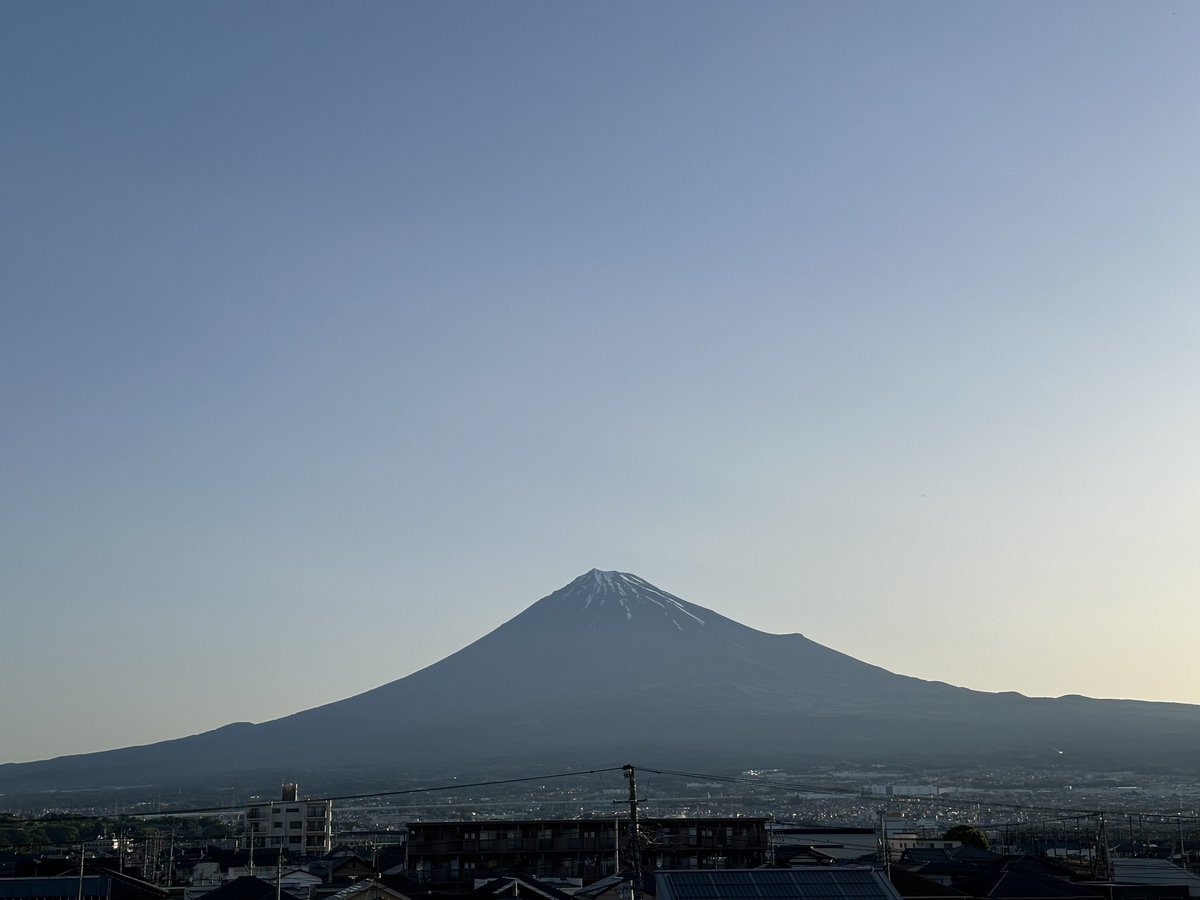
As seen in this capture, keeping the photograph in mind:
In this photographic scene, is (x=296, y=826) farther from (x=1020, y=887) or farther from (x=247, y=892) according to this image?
(x=1020, y=887)

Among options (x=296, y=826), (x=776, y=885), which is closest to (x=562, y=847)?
(x=296, y=826)

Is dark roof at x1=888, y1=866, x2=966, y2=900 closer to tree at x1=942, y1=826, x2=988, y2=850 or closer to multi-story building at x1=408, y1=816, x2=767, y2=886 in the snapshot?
multi-story building at x1=408, y1=816, x2=767, y2=886

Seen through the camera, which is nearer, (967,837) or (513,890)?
(513,890)

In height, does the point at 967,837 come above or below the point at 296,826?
below

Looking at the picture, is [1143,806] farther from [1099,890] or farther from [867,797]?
[1099,890]

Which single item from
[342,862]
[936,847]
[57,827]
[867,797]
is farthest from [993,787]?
[342,862]

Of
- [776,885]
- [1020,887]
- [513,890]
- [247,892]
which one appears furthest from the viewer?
[1020,887]

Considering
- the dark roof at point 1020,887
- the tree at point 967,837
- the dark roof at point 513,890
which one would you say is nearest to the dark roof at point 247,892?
the dark roof at point 513,890
